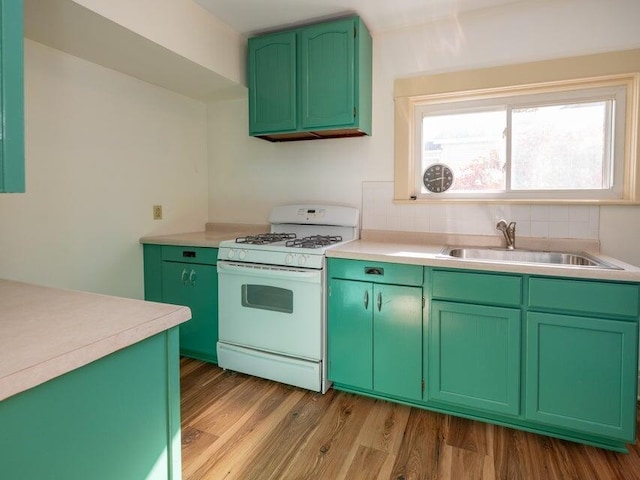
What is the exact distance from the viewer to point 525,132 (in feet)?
7.59

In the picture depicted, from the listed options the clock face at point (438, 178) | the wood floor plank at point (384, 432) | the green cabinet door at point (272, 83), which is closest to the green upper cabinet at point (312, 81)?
the green cabinet door at point (272, 83)

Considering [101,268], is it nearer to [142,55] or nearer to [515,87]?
[142,55]


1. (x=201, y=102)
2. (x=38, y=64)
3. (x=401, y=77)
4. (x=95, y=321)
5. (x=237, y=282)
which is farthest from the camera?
(x=201, y=102)

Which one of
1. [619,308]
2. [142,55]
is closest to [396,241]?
[619,308]

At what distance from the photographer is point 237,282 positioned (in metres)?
2.34

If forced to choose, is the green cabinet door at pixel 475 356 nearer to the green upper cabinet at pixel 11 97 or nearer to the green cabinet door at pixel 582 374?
the green cabinet door at pixel 582 374

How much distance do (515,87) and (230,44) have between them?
1879mm

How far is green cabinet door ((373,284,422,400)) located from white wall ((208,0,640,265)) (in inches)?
36.1

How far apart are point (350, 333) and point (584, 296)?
1131 mm

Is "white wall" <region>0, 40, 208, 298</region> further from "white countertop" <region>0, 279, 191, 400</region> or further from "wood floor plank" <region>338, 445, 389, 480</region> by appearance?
"wood floor plank" <region>338, 445, 389, 480</region>

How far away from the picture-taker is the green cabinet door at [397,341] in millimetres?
1950

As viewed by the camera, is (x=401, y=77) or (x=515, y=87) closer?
(x=515, y=87)

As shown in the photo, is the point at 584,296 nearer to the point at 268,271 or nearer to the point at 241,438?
the point at 268,271

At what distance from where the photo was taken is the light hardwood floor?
5.14 feet
